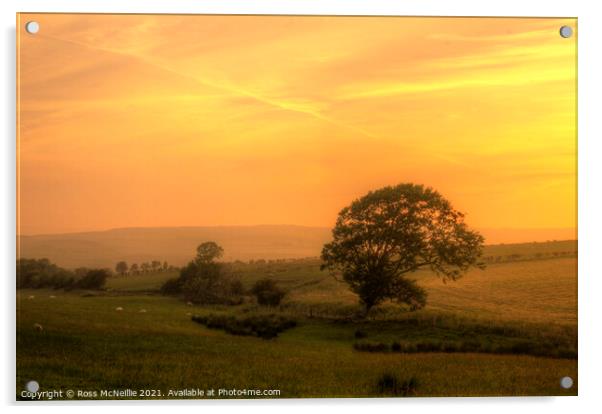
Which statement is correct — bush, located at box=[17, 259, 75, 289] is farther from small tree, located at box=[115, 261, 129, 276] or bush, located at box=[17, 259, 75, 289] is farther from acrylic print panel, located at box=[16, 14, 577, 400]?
small tree, located at box=[115, 261, 129, 276]

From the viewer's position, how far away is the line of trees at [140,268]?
9.03 m

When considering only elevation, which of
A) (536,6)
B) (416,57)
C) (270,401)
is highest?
(536,6)

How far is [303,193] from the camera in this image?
363 inches

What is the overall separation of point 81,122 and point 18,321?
2.35m

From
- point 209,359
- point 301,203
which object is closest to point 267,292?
point 209,359

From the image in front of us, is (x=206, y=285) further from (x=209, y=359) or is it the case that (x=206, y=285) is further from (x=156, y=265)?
(x=209, y=359)

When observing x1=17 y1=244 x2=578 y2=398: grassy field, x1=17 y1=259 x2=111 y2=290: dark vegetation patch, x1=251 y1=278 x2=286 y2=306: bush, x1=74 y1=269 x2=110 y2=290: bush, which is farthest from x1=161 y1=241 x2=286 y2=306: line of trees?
x1=17 y1=259 x2=111 y2=290: dark vegetation patch

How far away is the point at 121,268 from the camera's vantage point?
9062mm

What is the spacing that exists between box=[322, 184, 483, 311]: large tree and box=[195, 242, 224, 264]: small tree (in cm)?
122

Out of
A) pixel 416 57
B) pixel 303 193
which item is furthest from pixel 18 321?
pixel 416 57

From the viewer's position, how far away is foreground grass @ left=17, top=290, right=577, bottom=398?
8898 millimetres

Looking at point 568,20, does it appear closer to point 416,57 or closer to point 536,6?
point 536,6
